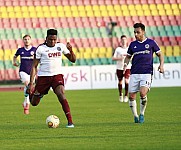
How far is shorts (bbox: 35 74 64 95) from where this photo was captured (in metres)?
14.2

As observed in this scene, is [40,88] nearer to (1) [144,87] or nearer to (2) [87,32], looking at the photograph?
(1) [144,87]

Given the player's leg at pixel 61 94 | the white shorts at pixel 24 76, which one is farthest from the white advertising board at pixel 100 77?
the player's leg at pixel 61 94

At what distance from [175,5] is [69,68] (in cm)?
1065

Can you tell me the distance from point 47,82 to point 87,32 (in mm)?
25077

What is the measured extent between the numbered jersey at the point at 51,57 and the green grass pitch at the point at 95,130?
1207mm

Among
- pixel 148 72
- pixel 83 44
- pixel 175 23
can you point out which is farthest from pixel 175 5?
pixel 148 72

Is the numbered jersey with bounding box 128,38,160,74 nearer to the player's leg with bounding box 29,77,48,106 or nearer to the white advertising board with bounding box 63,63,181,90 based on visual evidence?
the player's leg with bounding box 29,77,48,106

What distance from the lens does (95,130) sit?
1335 cm

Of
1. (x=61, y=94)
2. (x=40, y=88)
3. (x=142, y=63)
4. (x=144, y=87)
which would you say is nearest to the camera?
(x=61, y=94)

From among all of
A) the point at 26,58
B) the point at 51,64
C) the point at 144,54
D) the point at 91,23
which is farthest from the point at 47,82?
the point at 91,23

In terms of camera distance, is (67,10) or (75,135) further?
(67,10)

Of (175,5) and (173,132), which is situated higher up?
(175,5)

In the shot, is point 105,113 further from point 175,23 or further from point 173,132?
point 175,23

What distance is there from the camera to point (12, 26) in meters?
39.0
